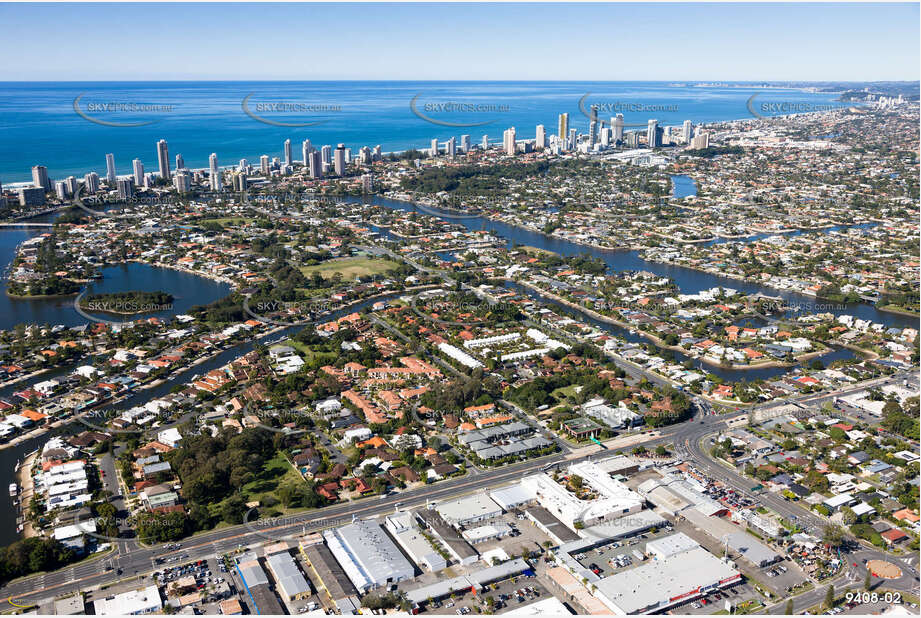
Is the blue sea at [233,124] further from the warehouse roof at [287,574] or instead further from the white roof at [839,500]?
the warehouse roof at [287,574]

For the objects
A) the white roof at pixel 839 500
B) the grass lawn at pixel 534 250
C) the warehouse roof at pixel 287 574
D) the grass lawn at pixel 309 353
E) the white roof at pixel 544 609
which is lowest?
the white roof at pixel 544 609

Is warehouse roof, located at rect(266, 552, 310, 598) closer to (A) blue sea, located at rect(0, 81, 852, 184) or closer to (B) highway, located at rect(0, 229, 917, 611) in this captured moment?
(B) highway, located at rect(0, 229, 917, 611)

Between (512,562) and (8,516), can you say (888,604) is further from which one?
(8,516)

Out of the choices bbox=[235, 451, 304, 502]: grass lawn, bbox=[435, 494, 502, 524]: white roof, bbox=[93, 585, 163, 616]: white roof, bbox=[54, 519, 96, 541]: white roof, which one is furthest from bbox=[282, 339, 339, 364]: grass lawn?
bbox=[93, 585, 163, 616]: white roof

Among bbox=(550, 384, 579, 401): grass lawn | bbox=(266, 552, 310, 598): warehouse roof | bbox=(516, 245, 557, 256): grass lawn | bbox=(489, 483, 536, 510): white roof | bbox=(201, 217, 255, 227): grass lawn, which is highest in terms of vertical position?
bbox=(201, 217, 255, 227): grass lawn

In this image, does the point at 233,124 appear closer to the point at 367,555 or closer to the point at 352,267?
the point at 352,267

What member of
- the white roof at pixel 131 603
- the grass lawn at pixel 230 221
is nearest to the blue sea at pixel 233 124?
the grass lawn at pixel 230 221

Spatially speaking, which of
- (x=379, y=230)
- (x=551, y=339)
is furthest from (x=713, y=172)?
(x=551, y=339)

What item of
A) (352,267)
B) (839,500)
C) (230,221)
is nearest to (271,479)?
(839,500)
